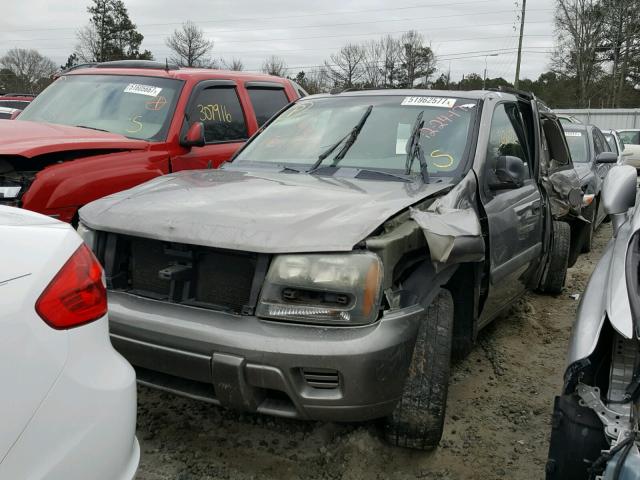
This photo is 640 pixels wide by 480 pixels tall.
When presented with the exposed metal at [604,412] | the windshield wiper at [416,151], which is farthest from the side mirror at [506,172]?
the exposed metal at [604,412]

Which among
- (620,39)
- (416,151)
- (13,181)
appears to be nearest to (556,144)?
(416,151)

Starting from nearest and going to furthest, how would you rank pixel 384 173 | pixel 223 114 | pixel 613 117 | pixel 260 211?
pixel 260 211 → pixel 384 173 → pixel 223 114 → pixel 613 117

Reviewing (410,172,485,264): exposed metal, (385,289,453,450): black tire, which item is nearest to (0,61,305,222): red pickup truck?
(410,172,485,264): exposed metal

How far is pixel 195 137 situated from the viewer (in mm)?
5148

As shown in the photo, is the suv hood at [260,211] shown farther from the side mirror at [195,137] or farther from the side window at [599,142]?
the side window at [599,142]

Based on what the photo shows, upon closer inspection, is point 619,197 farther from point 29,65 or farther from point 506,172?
point 29,65

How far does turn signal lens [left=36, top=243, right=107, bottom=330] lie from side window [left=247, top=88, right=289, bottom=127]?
4.67 metres

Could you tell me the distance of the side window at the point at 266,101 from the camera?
6432 mm

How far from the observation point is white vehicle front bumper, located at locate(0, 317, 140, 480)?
1.57 metres

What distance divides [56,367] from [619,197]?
2525 mm

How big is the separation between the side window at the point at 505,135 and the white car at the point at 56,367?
261 centimetres

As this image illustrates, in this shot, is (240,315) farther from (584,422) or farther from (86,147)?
(86,147)

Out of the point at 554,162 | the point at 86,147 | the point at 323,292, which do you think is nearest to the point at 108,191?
the point at 86,147

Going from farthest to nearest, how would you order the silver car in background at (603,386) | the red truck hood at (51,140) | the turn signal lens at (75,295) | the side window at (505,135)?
the red truck hood at (51,140), the side window at (505,135), the silver car in background at (603,386), the turn signal lens at (75,295)
